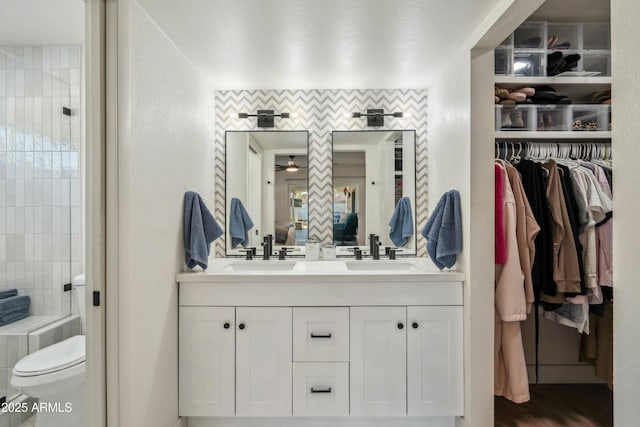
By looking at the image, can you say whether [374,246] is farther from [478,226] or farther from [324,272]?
[478,226]

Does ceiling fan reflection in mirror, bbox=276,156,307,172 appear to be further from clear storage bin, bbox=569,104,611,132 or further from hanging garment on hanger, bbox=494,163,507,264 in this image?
clear storage bin, bbox=569,104,611,132

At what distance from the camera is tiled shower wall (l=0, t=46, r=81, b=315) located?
143 centimetres

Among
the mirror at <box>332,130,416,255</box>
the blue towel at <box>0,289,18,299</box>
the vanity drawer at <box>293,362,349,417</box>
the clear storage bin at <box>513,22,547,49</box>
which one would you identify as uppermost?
the clear storage bin at <box>513,22,547,49</box>

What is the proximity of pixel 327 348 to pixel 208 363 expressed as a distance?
2.31 ft

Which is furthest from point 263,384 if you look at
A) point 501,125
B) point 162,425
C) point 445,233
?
point 501,125

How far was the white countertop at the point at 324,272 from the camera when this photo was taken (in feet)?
6.04

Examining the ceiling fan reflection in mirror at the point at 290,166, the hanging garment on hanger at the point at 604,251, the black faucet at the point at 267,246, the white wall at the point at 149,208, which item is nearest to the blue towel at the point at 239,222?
the black faucet at the point at 267,246

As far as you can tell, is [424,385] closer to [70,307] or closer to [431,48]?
[431,48]

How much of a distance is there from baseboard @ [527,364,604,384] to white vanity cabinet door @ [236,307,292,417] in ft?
6.21

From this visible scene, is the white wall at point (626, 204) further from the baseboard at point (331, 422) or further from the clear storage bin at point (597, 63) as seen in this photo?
the clear storage bin at point (597, 63)

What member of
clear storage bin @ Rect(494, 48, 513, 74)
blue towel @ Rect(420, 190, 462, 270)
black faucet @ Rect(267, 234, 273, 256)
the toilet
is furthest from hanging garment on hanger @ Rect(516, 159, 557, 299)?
the toilet

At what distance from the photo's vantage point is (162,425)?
167 centimetres

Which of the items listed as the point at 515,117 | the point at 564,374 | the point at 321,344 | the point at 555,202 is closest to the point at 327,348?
the point at 321,344

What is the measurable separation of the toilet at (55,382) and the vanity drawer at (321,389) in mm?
1174
